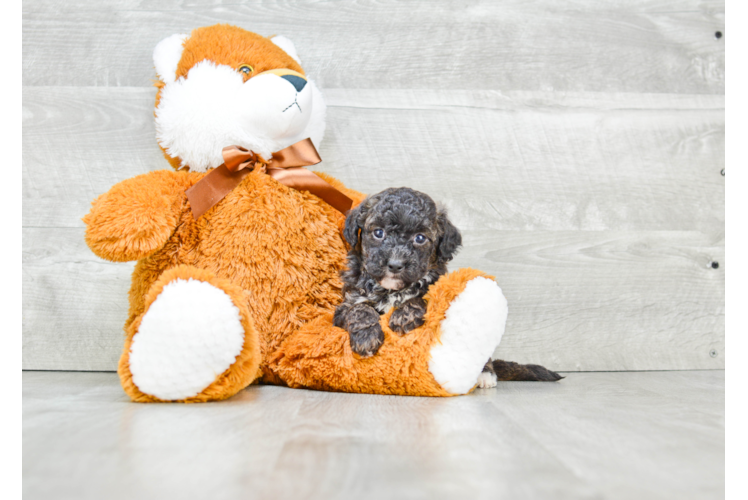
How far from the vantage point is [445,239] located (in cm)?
144

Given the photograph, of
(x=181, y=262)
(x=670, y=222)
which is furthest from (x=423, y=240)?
(x=670, y=222)

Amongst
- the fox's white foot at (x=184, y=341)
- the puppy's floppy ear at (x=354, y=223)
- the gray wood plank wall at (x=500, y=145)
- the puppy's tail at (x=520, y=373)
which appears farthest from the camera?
the gray wood plank wall at (x=500, y=145)

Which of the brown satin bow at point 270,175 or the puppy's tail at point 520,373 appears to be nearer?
the brown satin bow at point 270,175

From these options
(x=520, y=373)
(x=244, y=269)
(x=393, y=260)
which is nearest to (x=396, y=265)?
(x=393, y=260)

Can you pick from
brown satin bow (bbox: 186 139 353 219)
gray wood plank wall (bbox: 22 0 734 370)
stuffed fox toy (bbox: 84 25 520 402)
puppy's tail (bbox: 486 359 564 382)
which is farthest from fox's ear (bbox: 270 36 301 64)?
puppy's tail (bbox: 486 359 564 382)

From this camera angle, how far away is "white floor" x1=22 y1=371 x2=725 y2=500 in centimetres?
73

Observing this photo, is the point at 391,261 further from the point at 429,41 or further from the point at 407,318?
the point at 429,41

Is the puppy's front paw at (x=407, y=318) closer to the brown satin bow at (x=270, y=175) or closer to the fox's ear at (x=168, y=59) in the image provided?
the brown satin bow at (x=270, y=175)

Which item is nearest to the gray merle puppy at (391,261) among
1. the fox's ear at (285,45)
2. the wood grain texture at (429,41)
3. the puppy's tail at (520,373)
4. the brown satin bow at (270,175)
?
the brown satin bow at (270,175)

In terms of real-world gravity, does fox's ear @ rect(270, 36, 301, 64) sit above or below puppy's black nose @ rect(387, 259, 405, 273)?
above

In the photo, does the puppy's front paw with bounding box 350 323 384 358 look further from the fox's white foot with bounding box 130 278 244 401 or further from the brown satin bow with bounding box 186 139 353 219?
the brown satin bow with bounding box 186 139 353 219

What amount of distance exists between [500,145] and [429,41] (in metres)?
0.43

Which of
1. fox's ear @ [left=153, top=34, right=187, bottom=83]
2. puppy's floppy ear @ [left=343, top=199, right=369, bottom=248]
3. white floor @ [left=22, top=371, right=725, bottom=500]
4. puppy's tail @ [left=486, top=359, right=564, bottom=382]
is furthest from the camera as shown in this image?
puppy's tail @ [left=486, top=359, right=564, bottom=382]

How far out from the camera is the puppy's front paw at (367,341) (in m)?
1.31
